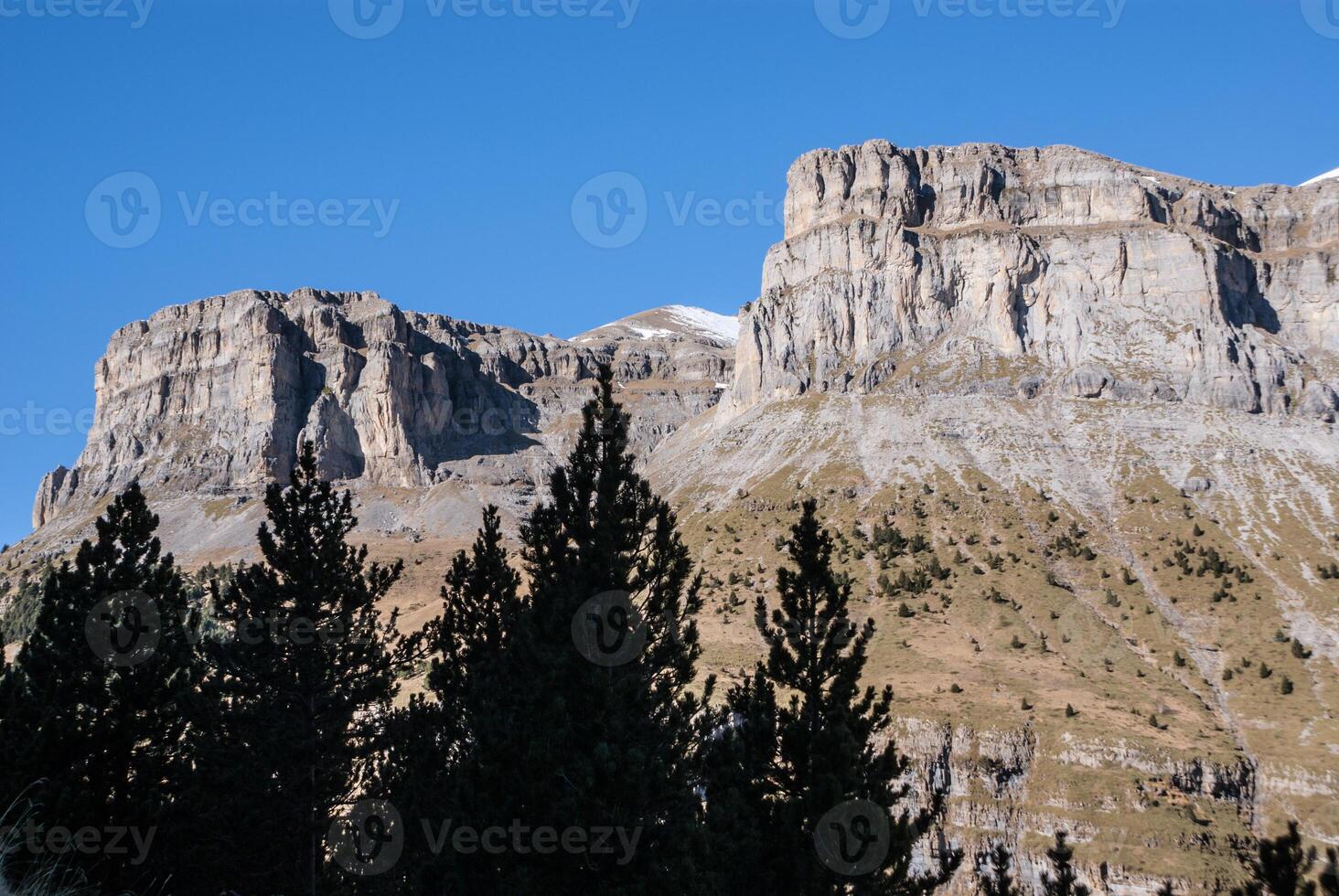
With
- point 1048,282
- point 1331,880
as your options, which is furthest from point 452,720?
point 1048,282

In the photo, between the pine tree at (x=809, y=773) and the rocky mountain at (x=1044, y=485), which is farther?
the rocky mountain at (x=1044, y=485)

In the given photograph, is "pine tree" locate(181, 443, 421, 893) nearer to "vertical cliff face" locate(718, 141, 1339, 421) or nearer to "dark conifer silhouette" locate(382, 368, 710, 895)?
"dark conifer silhouette" locate(382, 368, 710, 895)

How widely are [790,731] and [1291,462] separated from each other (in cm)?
11215

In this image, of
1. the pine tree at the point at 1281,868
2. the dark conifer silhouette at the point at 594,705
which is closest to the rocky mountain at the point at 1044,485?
the dark conifer silhouette at the point at 594,705

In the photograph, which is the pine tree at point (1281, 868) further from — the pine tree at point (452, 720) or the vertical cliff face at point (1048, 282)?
the vertical cliff face at point (1048, 282)

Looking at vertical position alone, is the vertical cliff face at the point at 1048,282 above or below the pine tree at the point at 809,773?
above

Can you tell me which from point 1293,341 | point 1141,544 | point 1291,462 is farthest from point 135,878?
point 1293,341

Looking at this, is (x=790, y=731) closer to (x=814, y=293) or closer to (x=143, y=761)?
(x=143, y=761)

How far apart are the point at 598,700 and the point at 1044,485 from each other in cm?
10137

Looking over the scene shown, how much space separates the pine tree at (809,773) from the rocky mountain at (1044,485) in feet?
123

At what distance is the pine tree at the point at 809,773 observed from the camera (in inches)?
900

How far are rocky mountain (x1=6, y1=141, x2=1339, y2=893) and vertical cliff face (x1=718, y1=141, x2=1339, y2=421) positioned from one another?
500mm

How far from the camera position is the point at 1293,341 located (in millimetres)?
139750

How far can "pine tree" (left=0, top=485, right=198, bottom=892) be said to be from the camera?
23281mm
